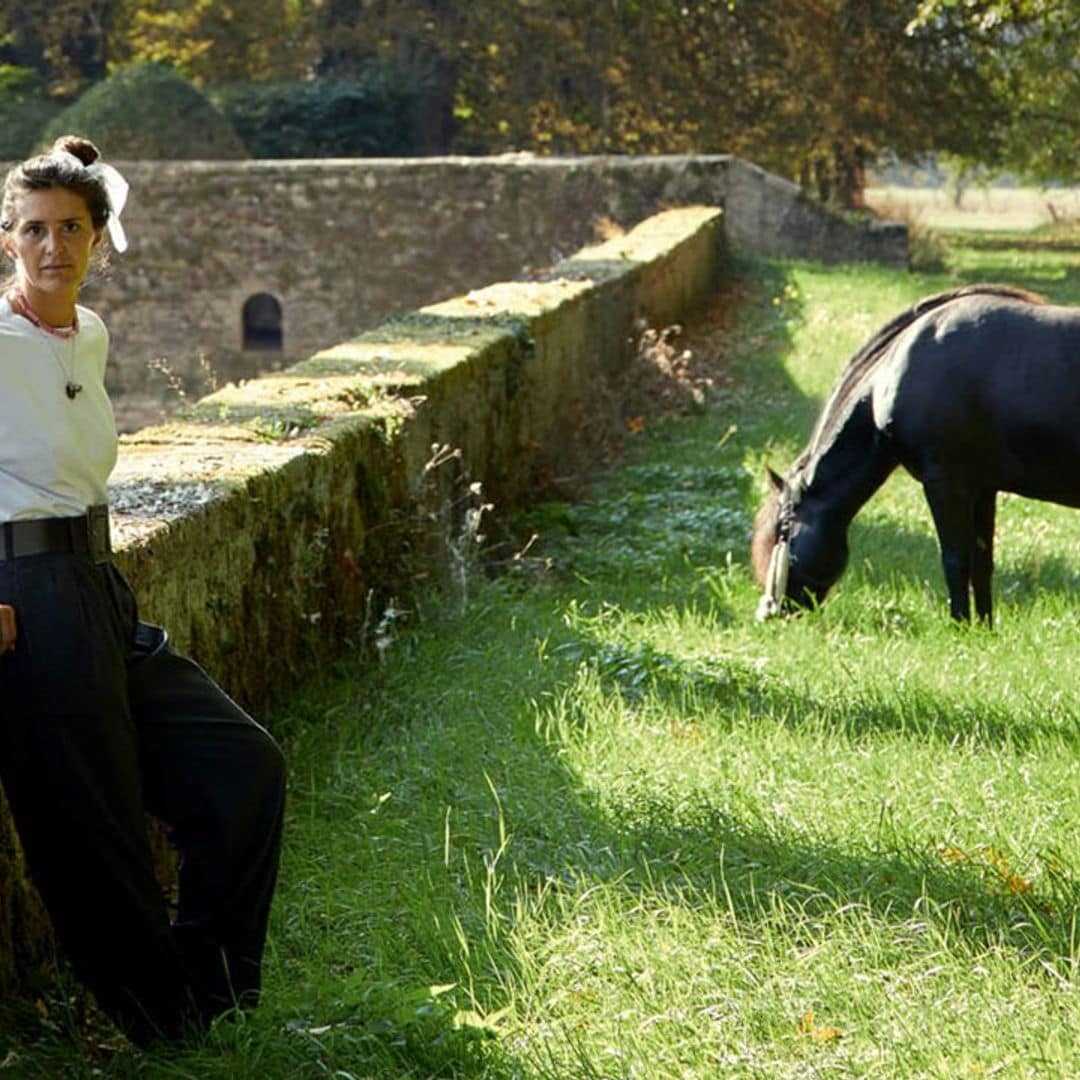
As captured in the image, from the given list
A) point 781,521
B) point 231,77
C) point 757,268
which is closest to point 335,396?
point 781,521

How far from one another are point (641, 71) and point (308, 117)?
582 cm

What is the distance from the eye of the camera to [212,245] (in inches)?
1018

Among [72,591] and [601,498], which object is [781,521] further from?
[72,591]

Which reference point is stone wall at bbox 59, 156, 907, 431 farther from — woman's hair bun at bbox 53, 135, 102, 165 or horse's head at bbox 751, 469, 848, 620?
woman's hair bun at bbox 53, 135, 102, 165

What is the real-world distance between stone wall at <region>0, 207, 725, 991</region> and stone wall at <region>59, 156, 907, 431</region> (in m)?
11.5

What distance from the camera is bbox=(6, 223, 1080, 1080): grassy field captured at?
4.50 meters

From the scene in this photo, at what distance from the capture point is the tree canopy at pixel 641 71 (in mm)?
34250

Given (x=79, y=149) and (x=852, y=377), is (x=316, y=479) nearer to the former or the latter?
(x=852, y=377)

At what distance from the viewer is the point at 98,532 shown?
14.1 ft

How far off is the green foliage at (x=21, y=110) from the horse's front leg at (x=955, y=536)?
2481 centimetres

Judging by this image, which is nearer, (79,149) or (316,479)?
(79,149)

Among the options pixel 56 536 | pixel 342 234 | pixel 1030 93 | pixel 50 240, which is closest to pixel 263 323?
pixel 342 234

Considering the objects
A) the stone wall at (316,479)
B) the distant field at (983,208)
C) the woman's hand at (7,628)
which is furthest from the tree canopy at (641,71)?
the woman's hand at (7,628)

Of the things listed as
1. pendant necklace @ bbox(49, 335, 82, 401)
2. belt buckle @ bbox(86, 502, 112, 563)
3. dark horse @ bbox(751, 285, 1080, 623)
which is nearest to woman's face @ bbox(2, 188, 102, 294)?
pendant necklace @ bbox(49, 335, 82, 401)
